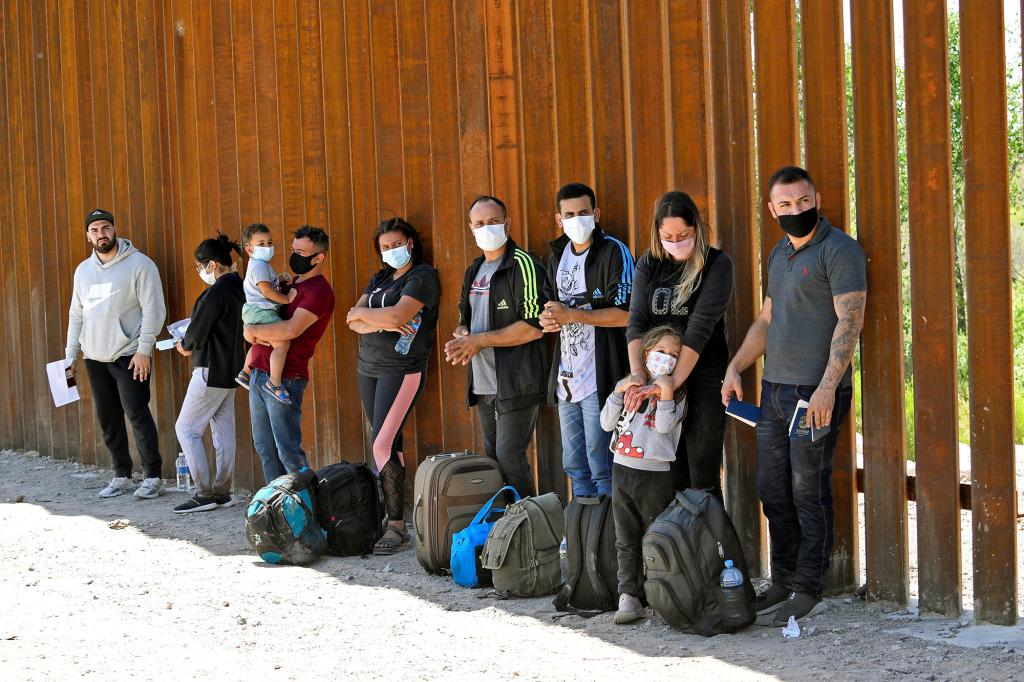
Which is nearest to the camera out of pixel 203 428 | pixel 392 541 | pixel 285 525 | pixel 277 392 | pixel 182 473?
pixel 285 525

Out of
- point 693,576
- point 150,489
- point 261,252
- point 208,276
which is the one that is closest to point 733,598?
point 693,576

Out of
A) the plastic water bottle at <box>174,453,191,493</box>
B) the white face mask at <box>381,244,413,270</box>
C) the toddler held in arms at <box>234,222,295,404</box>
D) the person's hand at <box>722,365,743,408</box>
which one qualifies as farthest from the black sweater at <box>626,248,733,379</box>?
the plastic water bottle at <box>174,453,191,493</box>

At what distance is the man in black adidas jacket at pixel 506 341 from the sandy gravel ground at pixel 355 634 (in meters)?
0.80

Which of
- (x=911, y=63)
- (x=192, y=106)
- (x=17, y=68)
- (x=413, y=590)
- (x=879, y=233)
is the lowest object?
(x=413, y=590)

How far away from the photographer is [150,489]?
8.07 metres

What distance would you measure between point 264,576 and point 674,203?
9.09ft

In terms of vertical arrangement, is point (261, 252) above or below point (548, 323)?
above

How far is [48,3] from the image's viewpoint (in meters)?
9.86

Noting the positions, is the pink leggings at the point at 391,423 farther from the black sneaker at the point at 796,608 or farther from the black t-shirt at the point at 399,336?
the black sneaker at the point at 796,608

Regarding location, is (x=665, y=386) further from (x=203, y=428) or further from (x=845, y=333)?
(x=203, y=428)

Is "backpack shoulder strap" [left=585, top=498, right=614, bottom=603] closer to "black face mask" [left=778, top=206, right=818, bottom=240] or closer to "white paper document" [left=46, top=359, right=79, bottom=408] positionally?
"black face mask" [left=778, top=206, right=818, bottom=240]

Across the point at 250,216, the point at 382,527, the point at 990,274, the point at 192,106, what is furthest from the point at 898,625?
the point at 192,106

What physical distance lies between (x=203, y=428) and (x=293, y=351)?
3.89ft

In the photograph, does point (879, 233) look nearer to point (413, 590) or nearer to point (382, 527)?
point (413, 590)
